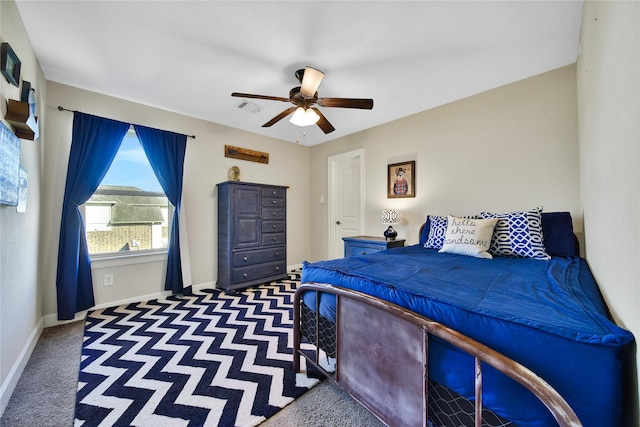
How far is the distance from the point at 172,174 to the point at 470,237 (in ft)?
11.2

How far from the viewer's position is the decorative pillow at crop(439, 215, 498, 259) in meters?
2.12

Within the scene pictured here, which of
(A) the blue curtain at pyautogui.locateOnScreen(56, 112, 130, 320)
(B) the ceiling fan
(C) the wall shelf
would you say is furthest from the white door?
(C) the wall shelf

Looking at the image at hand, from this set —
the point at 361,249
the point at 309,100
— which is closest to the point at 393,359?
the point at 309,100

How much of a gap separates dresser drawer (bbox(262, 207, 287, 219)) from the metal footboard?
2.49 metres

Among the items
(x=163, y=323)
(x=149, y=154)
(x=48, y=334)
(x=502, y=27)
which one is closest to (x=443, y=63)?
(x=502, y=27)

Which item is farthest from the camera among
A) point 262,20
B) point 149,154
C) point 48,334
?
point 149,154

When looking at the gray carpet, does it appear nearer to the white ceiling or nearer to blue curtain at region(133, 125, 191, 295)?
blue curtain at region(133, 125, 191, 295)

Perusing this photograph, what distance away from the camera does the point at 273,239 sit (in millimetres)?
3867

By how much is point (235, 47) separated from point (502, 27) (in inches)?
79.9

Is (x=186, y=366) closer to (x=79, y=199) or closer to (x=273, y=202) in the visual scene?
(x=79, y=199)

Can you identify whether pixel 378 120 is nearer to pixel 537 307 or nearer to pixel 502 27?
pixel 502 27

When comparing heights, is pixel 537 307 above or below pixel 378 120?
below

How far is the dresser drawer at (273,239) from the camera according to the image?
3768 millimetres

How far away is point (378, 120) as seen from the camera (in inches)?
143
